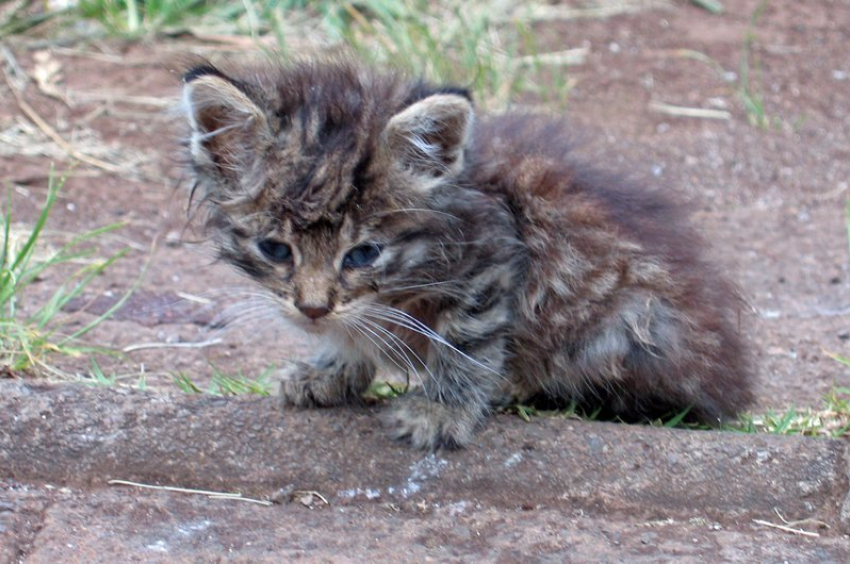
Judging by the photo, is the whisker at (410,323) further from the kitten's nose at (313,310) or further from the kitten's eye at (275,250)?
the kitten's eye at (275,250)

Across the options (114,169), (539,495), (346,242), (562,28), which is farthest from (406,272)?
(562,28)

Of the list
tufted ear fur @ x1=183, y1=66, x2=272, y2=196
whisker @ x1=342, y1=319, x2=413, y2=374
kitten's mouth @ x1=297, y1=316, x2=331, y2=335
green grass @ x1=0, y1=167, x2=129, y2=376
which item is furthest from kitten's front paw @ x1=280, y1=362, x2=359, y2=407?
green grass @ x1=0, y1=167, x2=129, y2=376

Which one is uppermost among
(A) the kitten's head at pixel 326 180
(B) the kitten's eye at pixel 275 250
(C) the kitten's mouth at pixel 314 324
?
(A) the kitten's head at pixel 326 180

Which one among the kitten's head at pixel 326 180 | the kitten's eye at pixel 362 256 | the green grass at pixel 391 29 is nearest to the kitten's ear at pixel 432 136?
the kitten's head at pixel 326 180

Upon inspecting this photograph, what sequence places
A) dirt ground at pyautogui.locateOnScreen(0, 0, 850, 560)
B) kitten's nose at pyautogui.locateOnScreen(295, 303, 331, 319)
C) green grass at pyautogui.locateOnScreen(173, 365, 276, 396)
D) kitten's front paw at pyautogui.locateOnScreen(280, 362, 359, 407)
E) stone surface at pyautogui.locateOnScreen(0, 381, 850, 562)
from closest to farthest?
stone surface at pyautogui.locateOnScreen(0, 381, 850, 562)
kitten's nose at pyautogui.locateOnScreen(295, 303, 331, 319)
kitten's front paw at pyautogui.locateOnScreen(280, 362, 359, 407)
green grass at pyautogui.locateOnScreen(173, 365, 276, 396)
dirt ground at pyautogui.locateOnScreen(0, 0, 850, 560)

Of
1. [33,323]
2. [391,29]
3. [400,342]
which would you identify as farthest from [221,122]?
[391,29]

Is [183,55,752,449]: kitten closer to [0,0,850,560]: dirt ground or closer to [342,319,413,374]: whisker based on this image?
[342,319,413,374]: whisker
